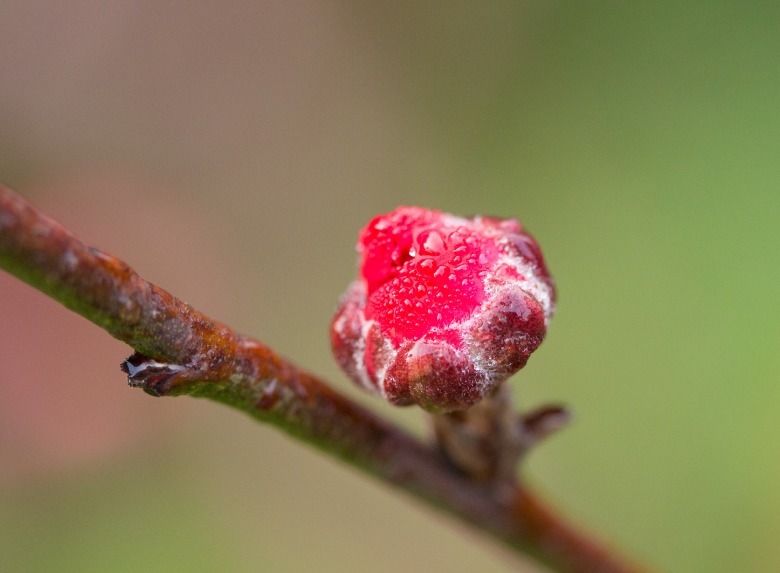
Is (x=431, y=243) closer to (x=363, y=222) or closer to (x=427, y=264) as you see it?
(x=427, y=264)

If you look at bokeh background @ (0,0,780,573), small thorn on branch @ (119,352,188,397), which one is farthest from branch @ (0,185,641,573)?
bokeh background @ (0,0,780,573)

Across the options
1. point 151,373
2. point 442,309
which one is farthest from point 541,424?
point 151,373

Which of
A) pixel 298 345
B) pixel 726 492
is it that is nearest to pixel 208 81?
→ pixel 298 345

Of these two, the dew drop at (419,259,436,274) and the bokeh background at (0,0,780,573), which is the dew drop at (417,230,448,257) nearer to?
the dew drop at (419,259,436,274)

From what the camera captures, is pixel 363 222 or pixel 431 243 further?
pixel 363 222

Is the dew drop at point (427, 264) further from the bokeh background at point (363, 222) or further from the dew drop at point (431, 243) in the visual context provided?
the bokeh background at point (363, 222)

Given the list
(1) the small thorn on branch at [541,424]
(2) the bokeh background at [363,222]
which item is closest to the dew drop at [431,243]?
(1) the small thorn on branch at [541,424]

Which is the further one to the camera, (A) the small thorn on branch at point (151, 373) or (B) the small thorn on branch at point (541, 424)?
(B) the small thorn on branch at point (541, 424)
